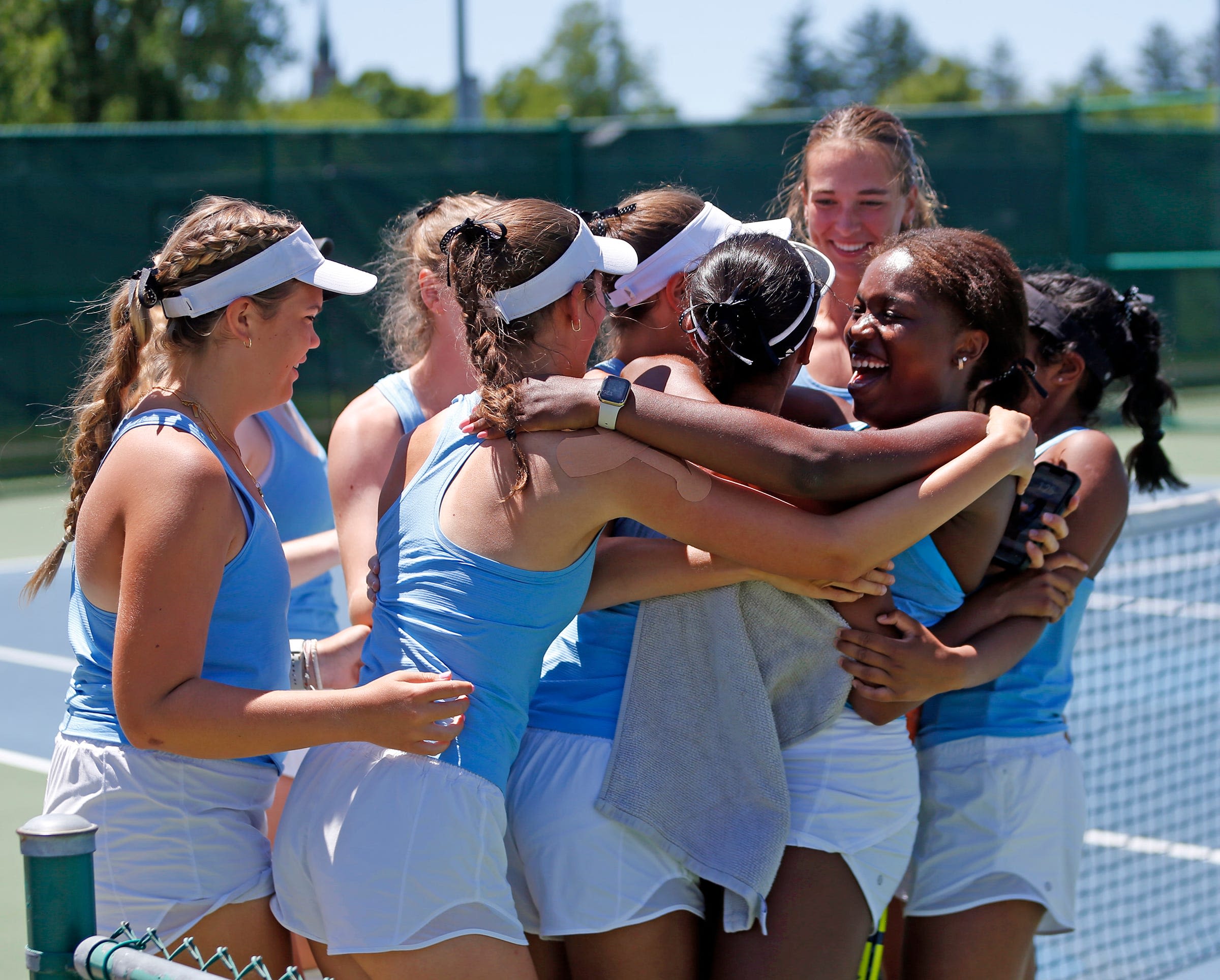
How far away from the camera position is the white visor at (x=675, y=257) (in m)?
2.71

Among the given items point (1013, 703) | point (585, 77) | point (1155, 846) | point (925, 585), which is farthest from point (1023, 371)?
point (585, 77)

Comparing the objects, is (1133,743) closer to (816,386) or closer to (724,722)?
(816,386)

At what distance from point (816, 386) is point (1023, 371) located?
0.58 meters

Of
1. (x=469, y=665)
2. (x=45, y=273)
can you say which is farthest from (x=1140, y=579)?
(x=45, y=273)

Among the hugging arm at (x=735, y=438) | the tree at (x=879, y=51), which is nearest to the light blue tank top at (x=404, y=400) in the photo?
the hugging arm at (x=735, y=438)

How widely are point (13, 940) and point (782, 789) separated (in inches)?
116

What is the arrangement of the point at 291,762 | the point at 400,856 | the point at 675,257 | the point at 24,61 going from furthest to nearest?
1. the point at 24,61
2. the point at 291,762
3. the point at 675,257
4. the point at 400,856

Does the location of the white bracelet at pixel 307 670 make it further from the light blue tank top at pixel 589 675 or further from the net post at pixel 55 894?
the net post at pixel 55 894

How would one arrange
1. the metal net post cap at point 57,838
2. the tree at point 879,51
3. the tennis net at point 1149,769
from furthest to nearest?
the tree at point 879,51, the tennis net at point 1149,769, the metal net post cap at point 57,838

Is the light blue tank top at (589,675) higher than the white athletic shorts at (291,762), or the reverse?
the light blue tank top at (589,675)

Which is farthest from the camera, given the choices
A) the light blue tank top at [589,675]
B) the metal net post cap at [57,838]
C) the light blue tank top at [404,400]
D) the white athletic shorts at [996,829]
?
the light blue tank top at [404,400]

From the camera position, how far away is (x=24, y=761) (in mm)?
6148

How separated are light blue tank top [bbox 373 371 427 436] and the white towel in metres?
1.23

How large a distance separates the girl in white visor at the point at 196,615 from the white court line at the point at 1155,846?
11.6ft
